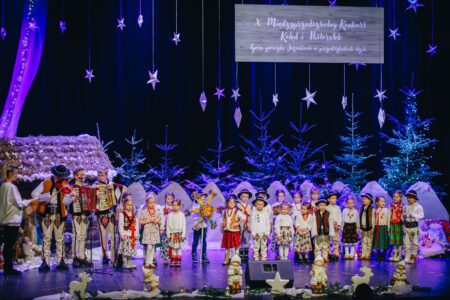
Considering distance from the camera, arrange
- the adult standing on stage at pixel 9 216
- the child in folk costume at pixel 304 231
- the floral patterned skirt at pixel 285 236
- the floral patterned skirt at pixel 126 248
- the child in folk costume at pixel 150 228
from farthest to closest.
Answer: the child in folk costume at pixel 304 231 < the floral patterned skirt at pixel 285 236 < the child in folk costume at pixel 150 228 < the floral patterned skirt at pixel 126 248 < the adult standing on stage at pixel 9 216

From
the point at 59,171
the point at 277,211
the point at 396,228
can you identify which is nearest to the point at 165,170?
the point at 277,211

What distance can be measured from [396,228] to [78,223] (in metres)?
5.22

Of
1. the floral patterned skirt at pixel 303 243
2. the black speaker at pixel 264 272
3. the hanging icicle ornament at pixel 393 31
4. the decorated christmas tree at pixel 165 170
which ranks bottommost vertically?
the black speaker at pixel 264 272

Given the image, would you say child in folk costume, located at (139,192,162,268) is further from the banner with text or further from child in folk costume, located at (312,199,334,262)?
the banner with text

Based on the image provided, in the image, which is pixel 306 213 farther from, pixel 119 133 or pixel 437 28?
pixel 437 28

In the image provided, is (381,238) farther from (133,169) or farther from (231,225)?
(133,169)

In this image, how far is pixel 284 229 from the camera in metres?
8.84

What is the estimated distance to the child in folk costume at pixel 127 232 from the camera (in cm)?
831

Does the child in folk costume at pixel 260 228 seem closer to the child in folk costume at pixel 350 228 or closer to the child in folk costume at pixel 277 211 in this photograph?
the child in folk costume at pixel 277 211

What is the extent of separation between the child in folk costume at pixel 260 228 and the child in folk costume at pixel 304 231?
0.53m

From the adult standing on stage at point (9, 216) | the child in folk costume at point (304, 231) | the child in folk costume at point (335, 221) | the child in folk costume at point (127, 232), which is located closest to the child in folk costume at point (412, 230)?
the child in folk costume at point (335, 221)

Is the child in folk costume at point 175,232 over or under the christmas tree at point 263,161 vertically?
under

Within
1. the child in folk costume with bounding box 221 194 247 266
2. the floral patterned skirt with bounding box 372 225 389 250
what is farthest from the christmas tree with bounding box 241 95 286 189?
the floral patterned skirt with bounding box 372 225 389 250

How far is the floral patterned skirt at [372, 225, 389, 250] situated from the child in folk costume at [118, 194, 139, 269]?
399 cm
